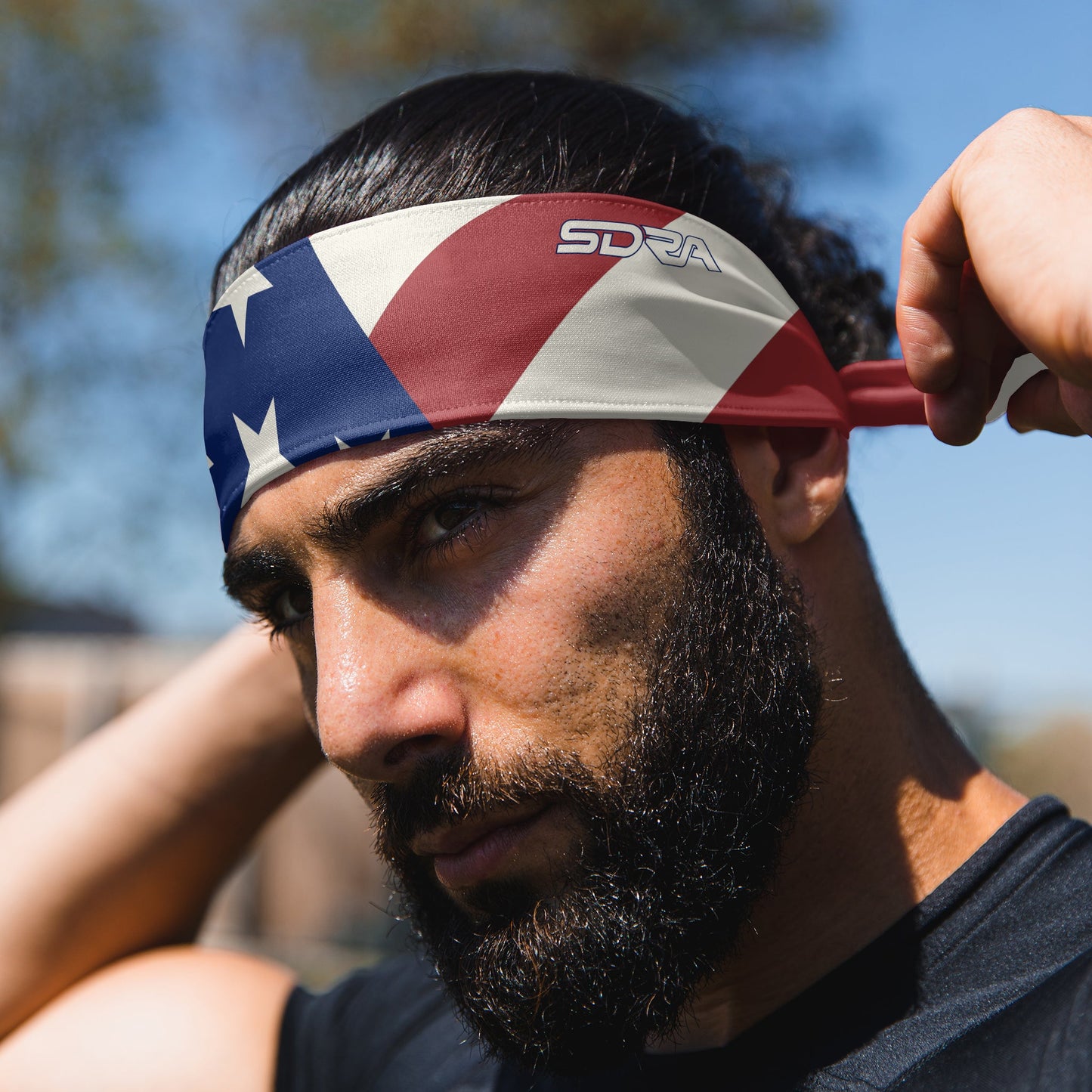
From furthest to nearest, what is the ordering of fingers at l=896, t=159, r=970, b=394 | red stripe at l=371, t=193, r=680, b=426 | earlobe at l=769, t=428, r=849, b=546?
earlobe at l=769, t=428, r=849, b=546 → red stripe at l=371, t=193, r=680, b=426 → fingers at l=896, t=159, r=970, b=394

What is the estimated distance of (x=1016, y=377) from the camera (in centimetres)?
181

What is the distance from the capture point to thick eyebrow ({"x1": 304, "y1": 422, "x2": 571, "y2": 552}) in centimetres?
180

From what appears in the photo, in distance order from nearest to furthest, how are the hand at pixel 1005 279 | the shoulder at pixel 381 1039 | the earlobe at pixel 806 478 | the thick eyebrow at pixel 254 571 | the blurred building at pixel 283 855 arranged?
the hand at pixel 1005 279, the thick eyebrow at pixel 254 571, the earlobe at pixel 806 478, the shoulder at pixel 381 1039, the blurred building at pixel 283 855

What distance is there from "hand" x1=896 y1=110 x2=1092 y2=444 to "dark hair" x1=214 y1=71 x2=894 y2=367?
0.59 metres

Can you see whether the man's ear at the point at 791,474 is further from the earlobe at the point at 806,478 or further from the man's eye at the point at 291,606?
the man's eye at the point at 291,606

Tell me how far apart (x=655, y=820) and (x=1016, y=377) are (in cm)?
94

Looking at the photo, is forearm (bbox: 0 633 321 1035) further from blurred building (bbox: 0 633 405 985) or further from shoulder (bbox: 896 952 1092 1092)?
blurred building (bbox: 0 633 405 985)

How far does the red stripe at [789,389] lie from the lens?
2.00 metres

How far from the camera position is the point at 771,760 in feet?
6.16

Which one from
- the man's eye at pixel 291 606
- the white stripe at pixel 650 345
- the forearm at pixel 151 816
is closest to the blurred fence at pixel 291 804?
the forearm at pixel 151 816

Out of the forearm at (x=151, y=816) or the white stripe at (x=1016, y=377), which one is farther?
the forearm at (x=151, y=816)

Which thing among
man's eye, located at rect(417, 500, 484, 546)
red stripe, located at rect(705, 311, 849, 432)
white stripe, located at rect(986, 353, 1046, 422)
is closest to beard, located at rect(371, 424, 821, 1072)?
red stripe, located at rect(705, 311, 849, 432)

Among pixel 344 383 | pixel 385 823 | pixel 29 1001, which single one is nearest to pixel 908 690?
pixel 385 823

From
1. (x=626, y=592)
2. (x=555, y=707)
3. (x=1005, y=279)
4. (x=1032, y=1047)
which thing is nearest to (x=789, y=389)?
(x=626, y=592)
